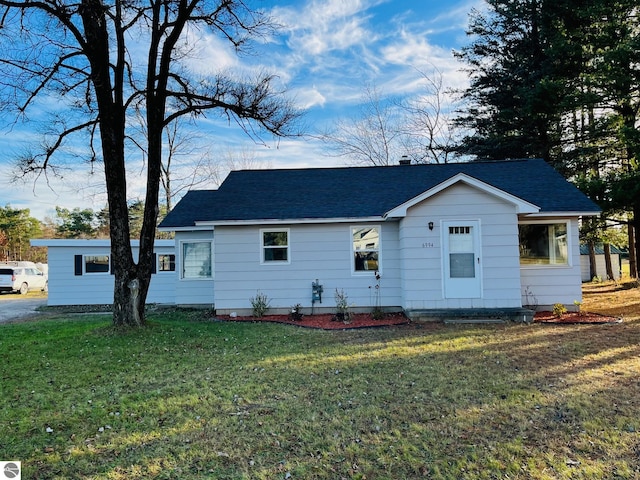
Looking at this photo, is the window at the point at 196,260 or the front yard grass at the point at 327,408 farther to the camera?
the window at the point at 196,260

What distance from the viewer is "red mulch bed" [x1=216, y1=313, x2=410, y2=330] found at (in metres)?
9.31

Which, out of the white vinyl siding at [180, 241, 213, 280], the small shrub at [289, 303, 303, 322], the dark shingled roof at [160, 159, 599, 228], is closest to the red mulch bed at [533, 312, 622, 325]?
the dark shingled roof at [160, 159, 599, 228]

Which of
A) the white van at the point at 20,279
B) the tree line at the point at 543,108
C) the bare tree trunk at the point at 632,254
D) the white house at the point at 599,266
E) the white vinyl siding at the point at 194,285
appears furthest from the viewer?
the white van at the point at 20,279

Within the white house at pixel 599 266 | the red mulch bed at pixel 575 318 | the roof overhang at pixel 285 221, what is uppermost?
the roof overhang at pixel 285 221

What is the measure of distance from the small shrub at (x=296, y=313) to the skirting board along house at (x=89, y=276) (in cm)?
624

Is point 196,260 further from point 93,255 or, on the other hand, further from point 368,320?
point 368,320

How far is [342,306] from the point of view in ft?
34.6

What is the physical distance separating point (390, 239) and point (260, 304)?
4.09 m

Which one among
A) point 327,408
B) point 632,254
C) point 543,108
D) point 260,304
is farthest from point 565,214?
point 632,254

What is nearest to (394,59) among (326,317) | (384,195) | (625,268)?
(384,195)

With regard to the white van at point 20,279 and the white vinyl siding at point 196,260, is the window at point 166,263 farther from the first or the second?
the white van at point 20,279

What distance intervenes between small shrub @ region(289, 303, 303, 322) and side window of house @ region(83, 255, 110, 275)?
8611 millimetres

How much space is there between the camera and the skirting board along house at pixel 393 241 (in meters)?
9.48

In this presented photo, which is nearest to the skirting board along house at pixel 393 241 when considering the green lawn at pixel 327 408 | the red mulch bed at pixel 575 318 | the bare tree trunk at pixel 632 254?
A: the red mulch bed at pixel 575 318
